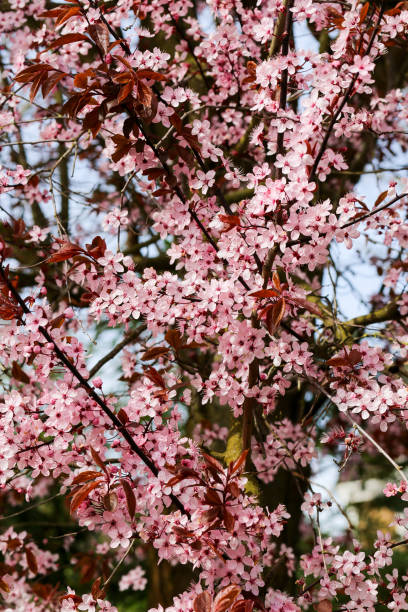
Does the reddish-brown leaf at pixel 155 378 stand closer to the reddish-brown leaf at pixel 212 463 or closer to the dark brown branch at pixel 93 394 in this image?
the dark brown branch at pixel 93 394

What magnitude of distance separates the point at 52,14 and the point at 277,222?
1.10 meters

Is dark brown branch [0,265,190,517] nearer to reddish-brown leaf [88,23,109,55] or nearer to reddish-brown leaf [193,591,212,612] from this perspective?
reddish-brown leaf [193,591,212,612]

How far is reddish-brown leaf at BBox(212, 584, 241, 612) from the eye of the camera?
1.70m

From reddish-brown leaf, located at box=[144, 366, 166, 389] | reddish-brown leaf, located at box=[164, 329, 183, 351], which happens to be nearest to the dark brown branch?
reddish-brown leaf, located at box=[144, 366, 166, 389]

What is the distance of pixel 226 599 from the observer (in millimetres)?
1719

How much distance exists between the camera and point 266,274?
205cm

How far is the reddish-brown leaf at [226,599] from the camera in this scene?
5.59 feet

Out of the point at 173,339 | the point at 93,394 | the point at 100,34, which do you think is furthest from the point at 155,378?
the point at 100,34

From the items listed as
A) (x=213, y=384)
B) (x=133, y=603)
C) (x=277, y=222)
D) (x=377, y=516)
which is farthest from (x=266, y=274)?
(x=377, y=516)

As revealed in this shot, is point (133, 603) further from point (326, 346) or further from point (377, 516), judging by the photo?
point (326, 346)

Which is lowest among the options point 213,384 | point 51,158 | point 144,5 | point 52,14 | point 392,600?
point 392,600

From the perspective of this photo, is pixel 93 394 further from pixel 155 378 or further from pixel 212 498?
pixel 212 498

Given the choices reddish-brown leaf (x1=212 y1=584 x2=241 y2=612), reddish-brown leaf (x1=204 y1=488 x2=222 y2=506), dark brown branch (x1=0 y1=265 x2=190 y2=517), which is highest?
dark brown branch (x1=0 y1=265 x2=190 y2=517)

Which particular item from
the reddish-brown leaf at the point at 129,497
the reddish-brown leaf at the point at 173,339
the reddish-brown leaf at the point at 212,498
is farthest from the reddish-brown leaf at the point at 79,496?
the reddish-brown leaf at the point at 173,339
